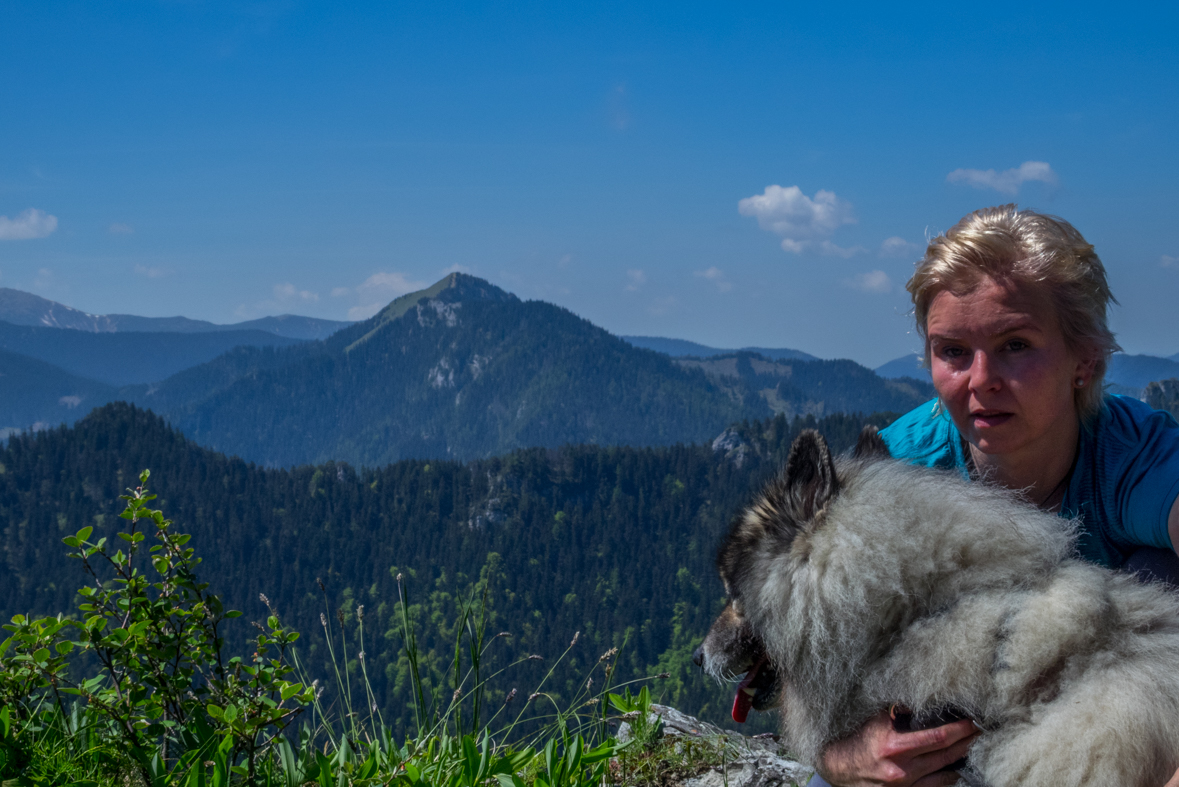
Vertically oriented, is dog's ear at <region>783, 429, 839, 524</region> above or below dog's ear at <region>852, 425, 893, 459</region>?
below

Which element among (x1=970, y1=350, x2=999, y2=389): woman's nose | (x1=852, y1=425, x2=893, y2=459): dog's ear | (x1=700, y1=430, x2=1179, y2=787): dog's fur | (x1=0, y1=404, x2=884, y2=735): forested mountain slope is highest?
(x1=970, y1=350, x2=999, y2=389): woman's nose

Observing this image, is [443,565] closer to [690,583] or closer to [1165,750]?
[690,583]

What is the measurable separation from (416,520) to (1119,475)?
18167 centimetres

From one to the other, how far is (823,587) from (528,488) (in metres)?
183

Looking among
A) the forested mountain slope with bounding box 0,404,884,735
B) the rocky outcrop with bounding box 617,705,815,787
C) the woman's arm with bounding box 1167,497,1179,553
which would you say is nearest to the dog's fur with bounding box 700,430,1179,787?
the woman's arm with bounding box 1167,497,1179,553

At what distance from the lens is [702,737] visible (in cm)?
A: 450

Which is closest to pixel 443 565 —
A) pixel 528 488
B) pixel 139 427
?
pixel 528 488

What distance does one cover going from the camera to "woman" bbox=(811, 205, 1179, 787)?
310 centimetres

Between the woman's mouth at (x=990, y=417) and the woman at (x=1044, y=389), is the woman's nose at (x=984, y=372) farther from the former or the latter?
the woman's mouth at (x=990, y=417)

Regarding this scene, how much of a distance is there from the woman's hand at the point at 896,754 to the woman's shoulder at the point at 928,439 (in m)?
1.20

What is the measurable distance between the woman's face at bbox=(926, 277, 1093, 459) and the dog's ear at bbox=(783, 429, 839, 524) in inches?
33.5

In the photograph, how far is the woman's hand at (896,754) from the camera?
102 inches

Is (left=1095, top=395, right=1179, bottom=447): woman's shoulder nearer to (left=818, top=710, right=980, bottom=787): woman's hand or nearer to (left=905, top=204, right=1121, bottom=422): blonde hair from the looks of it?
(left=905, top=204, right=1121, bottom=422): blonde hair

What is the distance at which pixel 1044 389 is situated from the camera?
123 inches
